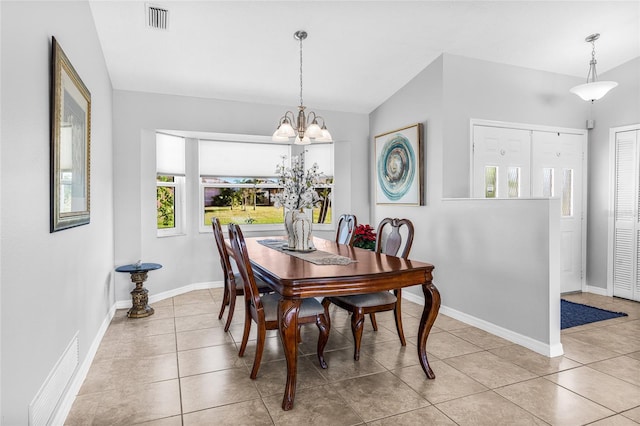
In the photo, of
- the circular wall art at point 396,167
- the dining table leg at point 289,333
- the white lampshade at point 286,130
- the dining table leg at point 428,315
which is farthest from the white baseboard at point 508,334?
the white lampshade at point 286,130

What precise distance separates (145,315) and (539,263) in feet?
12.1

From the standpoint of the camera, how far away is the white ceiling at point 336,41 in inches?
127

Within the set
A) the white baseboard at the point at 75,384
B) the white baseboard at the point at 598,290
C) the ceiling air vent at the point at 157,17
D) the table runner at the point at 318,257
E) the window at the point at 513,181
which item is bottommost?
the white baseboard at the point at 75,384

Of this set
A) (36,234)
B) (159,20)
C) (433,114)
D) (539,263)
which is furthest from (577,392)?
(159,20)

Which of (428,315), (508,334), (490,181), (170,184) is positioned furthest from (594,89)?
(170,184)

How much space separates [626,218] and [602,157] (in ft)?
2.65

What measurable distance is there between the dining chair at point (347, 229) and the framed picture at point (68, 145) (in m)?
2.24

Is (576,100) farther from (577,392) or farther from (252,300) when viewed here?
(252,300)

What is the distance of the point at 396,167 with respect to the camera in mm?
4715

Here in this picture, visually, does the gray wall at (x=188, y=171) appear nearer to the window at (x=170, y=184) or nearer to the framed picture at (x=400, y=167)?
the window at (x=170, y=184)

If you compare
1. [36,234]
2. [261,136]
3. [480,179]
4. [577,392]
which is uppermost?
[261,136]

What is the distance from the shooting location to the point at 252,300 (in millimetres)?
2518

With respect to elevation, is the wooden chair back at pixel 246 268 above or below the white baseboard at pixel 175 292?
above

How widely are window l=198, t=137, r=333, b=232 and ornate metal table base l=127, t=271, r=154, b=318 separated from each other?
1.27 metres
